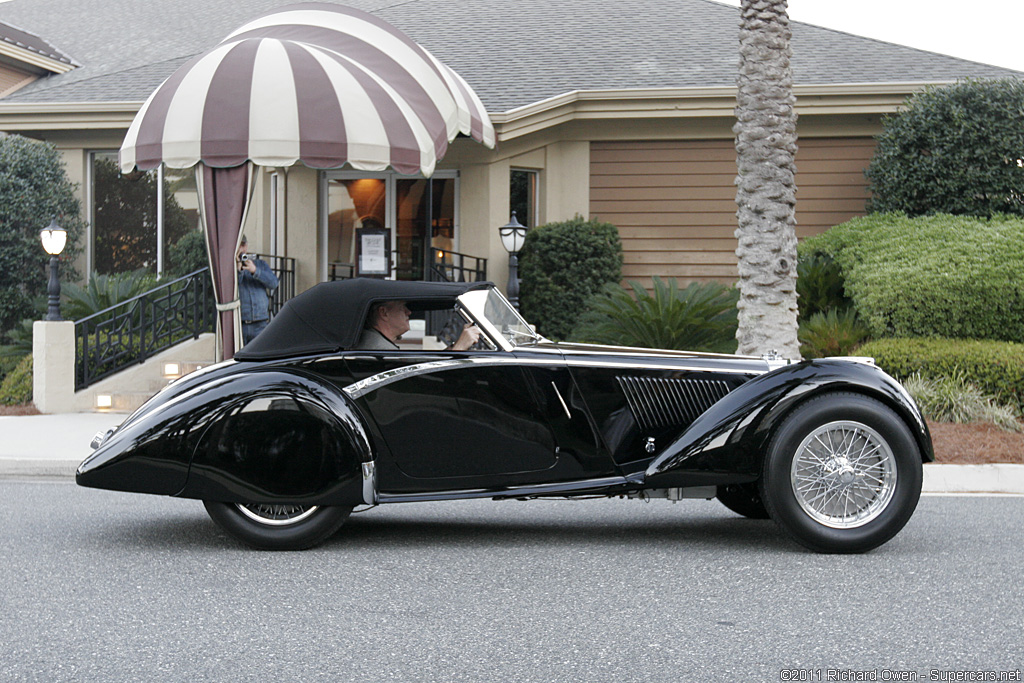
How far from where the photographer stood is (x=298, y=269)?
1662cm

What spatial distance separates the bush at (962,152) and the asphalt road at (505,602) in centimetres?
847

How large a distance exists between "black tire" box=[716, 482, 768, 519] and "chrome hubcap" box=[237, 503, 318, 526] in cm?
245

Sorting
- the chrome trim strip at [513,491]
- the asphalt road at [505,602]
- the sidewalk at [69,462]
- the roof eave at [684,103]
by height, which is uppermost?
the roof eave at [684,103]

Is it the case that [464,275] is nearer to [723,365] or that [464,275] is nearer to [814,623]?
Result: [723,365]

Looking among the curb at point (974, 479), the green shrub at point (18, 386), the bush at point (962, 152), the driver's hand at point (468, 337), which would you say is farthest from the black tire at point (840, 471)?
the green shrub at point (18, 386)

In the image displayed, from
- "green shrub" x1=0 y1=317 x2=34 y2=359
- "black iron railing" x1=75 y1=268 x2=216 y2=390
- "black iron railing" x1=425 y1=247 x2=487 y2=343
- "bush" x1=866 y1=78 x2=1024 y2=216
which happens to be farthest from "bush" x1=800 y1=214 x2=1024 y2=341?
"green shrub" x1=0 y1=317 x2=34 y2=359

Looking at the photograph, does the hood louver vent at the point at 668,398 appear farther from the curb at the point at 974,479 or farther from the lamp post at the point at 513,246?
the lamp post at the point at 513,246

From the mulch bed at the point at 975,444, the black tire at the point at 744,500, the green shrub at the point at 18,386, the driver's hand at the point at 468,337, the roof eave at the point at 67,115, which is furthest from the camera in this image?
the roof eave at the point at 67,115

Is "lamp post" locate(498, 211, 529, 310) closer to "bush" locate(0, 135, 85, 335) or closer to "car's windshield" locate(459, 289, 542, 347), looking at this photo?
"bush" locate(0, 135, 85, 335)

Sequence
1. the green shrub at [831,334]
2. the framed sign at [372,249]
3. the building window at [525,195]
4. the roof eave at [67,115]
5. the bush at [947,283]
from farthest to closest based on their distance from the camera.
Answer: the building window at [525,195] → the roof eave at [67,115] → the framed sign at [372,249] → the green shrub at [831,334] → the bush at [947,283]

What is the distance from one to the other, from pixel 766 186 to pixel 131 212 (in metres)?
11.1

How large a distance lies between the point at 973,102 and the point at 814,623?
11772 mm

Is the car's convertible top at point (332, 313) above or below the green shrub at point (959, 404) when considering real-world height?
above

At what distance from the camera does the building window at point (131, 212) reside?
17.1 metres
